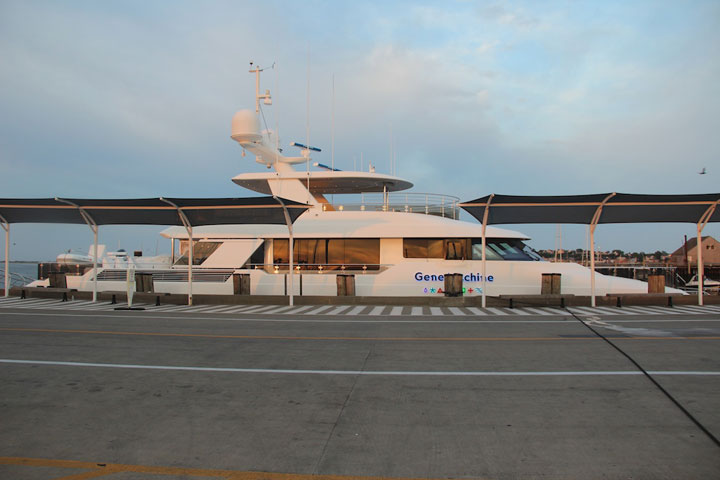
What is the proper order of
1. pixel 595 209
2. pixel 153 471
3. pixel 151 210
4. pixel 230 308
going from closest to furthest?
1. pixel 153 471
2. pixel 595 209
3. pixel 230 308
4. pixel 151 210

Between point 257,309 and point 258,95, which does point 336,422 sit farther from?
point 258,95

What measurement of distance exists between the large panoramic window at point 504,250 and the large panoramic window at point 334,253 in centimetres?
403

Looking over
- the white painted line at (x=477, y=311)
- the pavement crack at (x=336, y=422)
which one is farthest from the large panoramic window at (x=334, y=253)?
the pavement crack at (x=336, y=422)

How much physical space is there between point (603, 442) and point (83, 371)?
A: 20.8 ft

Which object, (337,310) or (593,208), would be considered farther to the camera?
(593,208)

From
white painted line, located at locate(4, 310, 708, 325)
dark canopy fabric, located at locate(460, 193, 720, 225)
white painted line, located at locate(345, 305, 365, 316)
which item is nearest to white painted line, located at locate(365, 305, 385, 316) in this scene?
white painted line, located at locate(345, 305, 365, 316)

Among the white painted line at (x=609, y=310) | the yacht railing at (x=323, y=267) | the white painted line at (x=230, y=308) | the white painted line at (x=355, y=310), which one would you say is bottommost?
the white painted line at (x=230, y=308)

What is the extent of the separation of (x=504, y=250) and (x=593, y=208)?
4271 mm

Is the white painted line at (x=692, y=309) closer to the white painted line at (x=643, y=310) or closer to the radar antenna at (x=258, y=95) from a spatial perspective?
the white painted line at (x=643, y=310)

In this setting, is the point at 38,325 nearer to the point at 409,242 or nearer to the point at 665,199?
the point at 409,242

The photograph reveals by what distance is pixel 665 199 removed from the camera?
46.8 ft

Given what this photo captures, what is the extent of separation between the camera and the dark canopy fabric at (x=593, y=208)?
1427cm

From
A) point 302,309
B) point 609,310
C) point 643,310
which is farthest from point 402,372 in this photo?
point 643,310

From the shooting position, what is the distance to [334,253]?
63.7ft
